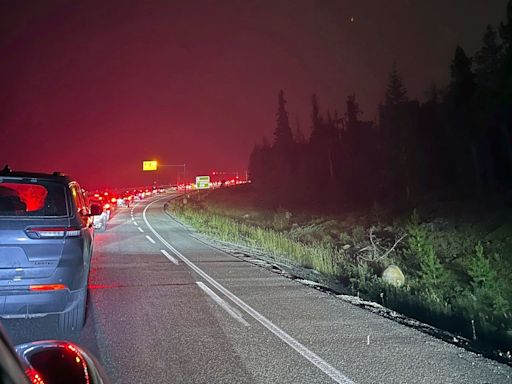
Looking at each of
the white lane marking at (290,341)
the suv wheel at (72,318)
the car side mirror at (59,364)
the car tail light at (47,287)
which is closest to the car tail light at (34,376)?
the car side mirror at (59,364)

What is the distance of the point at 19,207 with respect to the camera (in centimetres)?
670

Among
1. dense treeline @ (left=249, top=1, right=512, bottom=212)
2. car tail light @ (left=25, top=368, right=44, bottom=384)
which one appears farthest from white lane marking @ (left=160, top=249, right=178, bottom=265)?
dense treeline @ (left=249, top=1, right=512, bottom=212)

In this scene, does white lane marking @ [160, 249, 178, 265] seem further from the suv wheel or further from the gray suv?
the gray suv

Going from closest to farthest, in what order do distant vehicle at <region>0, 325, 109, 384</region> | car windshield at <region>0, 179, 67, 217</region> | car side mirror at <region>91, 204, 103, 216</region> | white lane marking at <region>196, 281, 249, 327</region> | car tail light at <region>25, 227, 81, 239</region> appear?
distant vehicle at <region>0, 325, 109, 384</region>
car tail light at <region>25, 227, 81, 239</region>
car windshield at <region>0, 179, 67, 217</region>
white lane marking at <region>196, 281, 249, 327</region>
car side mirror at <region>91, 204, 103, 216</region>

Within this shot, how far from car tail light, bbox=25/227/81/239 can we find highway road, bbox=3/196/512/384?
4.93 feet

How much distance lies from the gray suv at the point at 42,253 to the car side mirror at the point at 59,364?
11.2ft

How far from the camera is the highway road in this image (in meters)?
5.12

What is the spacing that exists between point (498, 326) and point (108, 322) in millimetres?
8024

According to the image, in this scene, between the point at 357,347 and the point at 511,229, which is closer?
the point at 357,347

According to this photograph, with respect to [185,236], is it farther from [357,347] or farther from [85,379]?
[85,379]

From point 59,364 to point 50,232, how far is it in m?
3.87

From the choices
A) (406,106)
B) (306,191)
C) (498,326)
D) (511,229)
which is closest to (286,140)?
(306,191)

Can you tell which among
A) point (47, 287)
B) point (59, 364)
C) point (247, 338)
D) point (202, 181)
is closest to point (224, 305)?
point (247, 338)

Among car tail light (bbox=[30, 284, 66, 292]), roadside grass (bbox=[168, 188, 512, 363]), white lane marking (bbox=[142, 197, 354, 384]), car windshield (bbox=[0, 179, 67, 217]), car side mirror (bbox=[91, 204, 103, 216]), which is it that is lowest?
roadside grass (bbox=[168, 188, 512, 363])
